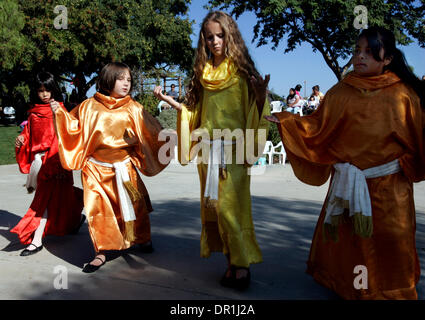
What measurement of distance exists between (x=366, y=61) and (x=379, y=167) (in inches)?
26.9

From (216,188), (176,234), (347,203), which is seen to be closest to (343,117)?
(347,203)

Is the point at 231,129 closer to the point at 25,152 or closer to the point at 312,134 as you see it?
the point at 312,134

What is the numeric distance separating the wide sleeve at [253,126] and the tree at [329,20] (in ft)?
47.6

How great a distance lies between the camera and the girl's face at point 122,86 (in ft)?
11.9

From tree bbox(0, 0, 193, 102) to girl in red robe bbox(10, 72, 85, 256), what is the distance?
13.9 meters

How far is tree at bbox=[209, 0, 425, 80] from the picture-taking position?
55.8 feet

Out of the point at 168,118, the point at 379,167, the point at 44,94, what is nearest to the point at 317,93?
the point at 168,118

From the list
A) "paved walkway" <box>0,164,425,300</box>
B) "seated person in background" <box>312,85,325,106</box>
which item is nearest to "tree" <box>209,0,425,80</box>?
"seated person in background" <box>312,85,325,106</box>

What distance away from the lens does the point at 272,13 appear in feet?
58.7

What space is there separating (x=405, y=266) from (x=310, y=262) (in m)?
0.67

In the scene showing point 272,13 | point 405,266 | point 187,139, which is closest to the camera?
point 405,266

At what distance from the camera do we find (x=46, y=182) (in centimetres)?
406

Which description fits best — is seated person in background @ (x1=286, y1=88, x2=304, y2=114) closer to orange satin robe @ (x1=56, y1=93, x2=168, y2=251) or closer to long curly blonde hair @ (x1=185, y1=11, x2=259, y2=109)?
orange satin robe @ (x1=56, y1=93, x2=168, y2=251)
